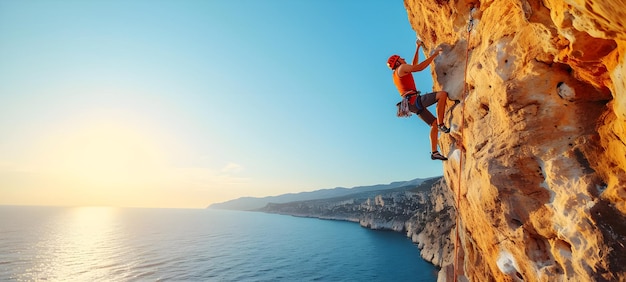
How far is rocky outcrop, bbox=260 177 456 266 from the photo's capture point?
2357 inches

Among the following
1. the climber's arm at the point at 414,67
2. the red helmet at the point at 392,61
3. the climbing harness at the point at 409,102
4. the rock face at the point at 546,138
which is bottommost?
the rock face at the point at 546,138

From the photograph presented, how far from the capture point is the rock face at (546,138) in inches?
199

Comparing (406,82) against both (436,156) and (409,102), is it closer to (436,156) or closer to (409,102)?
(409,102)

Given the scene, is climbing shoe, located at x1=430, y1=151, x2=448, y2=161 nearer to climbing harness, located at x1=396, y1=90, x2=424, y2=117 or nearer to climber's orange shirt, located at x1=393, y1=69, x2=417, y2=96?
climbing harness, located at x1=396, y1=90, x2=424, y2=117

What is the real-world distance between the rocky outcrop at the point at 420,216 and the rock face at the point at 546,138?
10160 mm

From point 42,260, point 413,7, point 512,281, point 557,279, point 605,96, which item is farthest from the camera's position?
point 42,260

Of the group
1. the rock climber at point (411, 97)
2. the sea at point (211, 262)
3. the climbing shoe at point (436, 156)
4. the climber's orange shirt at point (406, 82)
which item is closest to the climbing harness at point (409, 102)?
the rock climber at point (411, 97)

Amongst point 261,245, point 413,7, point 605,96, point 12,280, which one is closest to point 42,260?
point 12,280

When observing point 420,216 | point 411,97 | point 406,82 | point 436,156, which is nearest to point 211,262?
point 436,156

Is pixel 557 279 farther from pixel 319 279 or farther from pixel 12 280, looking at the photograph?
pixel 12 280

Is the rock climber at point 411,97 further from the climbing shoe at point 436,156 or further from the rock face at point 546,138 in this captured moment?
the rock face at point 546,138

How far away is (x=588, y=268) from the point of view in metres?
5.59

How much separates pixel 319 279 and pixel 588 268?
4630 cm

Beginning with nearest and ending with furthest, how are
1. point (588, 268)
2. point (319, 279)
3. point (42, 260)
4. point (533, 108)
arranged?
point (588, 268)
point (533, 108)
point (319, 279)
point (42, 260)
